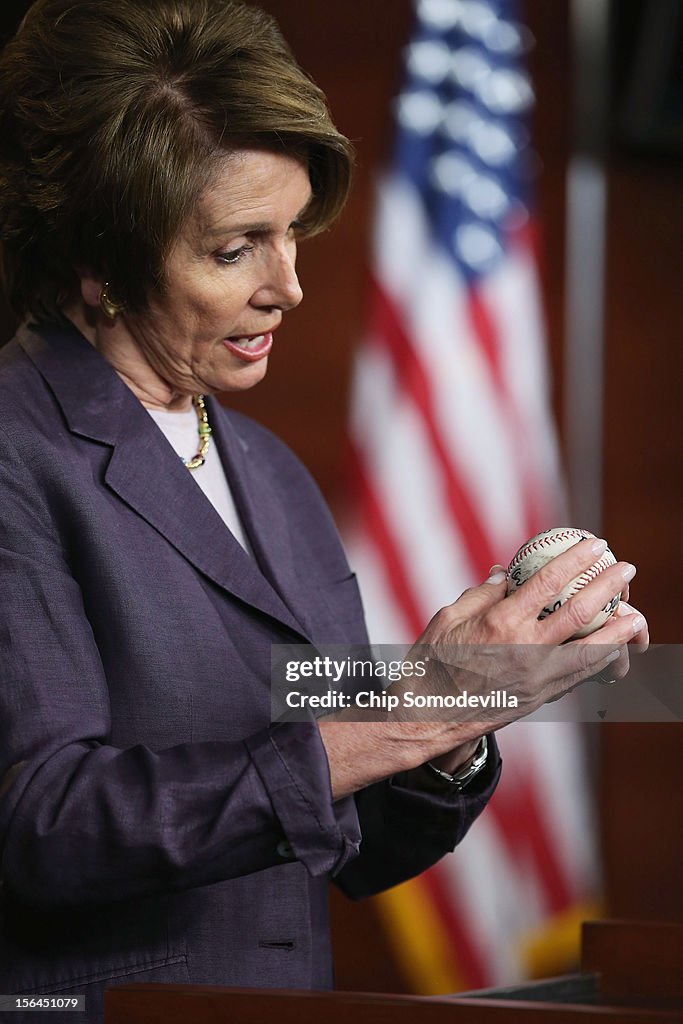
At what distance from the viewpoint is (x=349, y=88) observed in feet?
8.68

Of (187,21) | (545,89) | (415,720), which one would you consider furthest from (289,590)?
(545,89)

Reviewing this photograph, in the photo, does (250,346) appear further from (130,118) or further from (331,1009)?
(331,1009)

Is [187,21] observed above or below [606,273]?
below

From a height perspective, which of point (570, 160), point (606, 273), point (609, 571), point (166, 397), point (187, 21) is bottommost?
point (609, 571)

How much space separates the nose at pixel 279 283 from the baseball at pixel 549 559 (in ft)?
1.30

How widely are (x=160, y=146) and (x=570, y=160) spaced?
174 centimetres

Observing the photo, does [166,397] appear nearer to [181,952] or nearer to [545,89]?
[181,952]

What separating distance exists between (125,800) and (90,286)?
570mm

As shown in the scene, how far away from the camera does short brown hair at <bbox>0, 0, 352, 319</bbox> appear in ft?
4.10

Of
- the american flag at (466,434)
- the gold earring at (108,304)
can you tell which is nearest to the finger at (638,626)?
the gold earring at (108,304)

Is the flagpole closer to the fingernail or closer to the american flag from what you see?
the american flag

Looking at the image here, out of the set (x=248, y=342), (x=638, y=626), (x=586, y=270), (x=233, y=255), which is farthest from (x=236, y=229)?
(x=586, y=270)

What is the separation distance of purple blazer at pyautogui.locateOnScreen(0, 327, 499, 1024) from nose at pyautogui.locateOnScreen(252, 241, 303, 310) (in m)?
0.18

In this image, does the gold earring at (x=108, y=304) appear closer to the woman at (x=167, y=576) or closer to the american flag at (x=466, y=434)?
the woman at (x=167, y=576)
